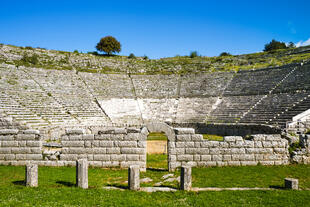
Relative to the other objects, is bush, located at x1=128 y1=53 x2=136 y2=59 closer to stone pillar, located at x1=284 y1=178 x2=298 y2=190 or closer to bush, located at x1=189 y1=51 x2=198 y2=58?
bush, located at x1=189 y1=51 x2=198 y2=58

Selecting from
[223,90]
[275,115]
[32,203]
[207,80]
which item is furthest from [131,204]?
[207,80]

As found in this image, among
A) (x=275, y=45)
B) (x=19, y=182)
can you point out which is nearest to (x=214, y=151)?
(x=19, y=182)

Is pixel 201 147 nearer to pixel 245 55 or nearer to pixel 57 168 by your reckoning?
pixel 57 168

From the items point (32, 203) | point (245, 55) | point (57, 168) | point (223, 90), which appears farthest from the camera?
point (245, 55)

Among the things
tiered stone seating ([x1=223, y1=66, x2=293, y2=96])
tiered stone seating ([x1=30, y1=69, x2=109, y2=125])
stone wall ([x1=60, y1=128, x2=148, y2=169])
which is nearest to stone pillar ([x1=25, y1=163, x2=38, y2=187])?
stone wall ([x1=60, y1=128, x2=148, y2=169])

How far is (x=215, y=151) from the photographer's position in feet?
36.8

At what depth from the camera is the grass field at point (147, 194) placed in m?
6.59

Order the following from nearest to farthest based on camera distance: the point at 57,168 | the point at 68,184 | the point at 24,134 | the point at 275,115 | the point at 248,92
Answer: the point at 68,184, the point at 57,168, the point at 24,134, the point at 275,115, the point at 248,92

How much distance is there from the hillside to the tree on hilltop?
1218 cm

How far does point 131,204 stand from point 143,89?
32091 mm

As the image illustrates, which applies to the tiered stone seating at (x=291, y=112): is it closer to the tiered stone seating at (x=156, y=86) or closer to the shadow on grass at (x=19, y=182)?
the tiered stone seating at (x=156, y=86)

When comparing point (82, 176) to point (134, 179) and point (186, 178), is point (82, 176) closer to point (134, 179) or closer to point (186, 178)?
point (134, 179)

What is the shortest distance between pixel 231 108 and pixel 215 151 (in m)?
19.0

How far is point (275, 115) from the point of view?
76.0 ft
